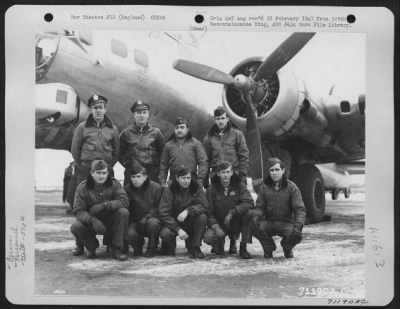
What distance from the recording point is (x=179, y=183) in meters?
2.51

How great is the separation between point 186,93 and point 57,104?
80 centimetres

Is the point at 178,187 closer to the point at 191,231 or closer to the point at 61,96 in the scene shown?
the point at 191,231

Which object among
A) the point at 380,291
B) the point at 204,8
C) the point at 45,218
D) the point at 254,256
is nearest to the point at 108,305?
the point at 45,218

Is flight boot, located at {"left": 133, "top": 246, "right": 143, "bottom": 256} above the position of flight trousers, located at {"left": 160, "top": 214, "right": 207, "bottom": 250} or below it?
below

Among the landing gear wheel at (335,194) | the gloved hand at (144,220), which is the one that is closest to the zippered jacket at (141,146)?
the gloved hand at (144,220)

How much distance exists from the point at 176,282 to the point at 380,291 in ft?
4.07

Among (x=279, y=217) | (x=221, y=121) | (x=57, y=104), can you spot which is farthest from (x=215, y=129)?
(x=57, y=104)

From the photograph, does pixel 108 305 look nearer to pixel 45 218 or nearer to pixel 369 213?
pixel 45 218

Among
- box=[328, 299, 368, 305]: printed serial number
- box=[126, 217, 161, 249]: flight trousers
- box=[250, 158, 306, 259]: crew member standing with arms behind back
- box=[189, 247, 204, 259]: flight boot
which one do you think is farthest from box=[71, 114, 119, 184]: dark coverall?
box=[328, 299, 368, 305]: printed serial number

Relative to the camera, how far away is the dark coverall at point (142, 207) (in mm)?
2520

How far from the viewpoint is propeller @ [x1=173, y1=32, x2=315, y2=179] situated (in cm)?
257

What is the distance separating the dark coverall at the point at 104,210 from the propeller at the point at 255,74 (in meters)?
0.82

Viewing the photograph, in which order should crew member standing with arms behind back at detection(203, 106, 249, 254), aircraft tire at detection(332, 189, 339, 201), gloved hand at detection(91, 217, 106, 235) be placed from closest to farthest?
gloved hand at detection(91, 217, 106, 235), crew member standing with arms behind back at detection(203, 106, 249, 254), aircraft tire at detection(332, 189, 339, 201)

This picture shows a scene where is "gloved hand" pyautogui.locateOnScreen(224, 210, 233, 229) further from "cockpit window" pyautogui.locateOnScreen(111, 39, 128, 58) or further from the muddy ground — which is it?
"cockpit window" pyautogui.locateOnScreen(111, 39, 128, 58)
